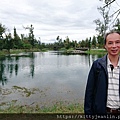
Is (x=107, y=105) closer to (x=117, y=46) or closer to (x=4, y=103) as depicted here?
(x=117, y=46)

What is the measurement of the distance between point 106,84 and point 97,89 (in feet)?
0.29

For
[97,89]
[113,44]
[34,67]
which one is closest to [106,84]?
[97,89]

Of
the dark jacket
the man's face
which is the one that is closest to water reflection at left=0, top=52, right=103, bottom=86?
the dark jacket

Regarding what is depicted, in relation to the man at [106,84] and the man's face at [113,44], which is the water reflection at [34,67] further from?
the man's face at [113,44]

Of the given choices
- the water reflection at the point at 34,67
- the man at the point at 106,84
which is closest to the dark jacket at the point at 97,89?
the man at the point at 106,84

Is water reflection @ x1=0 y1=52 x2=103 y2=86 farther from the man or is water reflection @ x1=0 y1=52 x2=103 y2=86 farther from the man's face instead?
the man's face

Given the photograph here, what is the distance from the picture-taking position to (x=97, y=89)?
1.45 meters

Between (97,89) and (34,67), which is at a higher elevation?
(97,89)

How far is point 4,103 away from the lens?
234 inches

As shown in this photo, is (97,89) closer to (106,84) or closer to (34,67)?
(106,84)

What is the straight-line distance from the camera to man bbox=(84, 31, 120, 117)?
1430 millimetres

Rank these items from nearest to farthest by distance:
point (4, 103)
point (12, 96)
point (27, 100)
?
point (4, 103)
point (27, 100)
point (12, 96)

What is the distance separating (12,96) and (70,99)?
8.01 ft

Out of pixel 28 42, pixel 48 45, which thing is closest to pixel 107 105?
pixel 28 42
